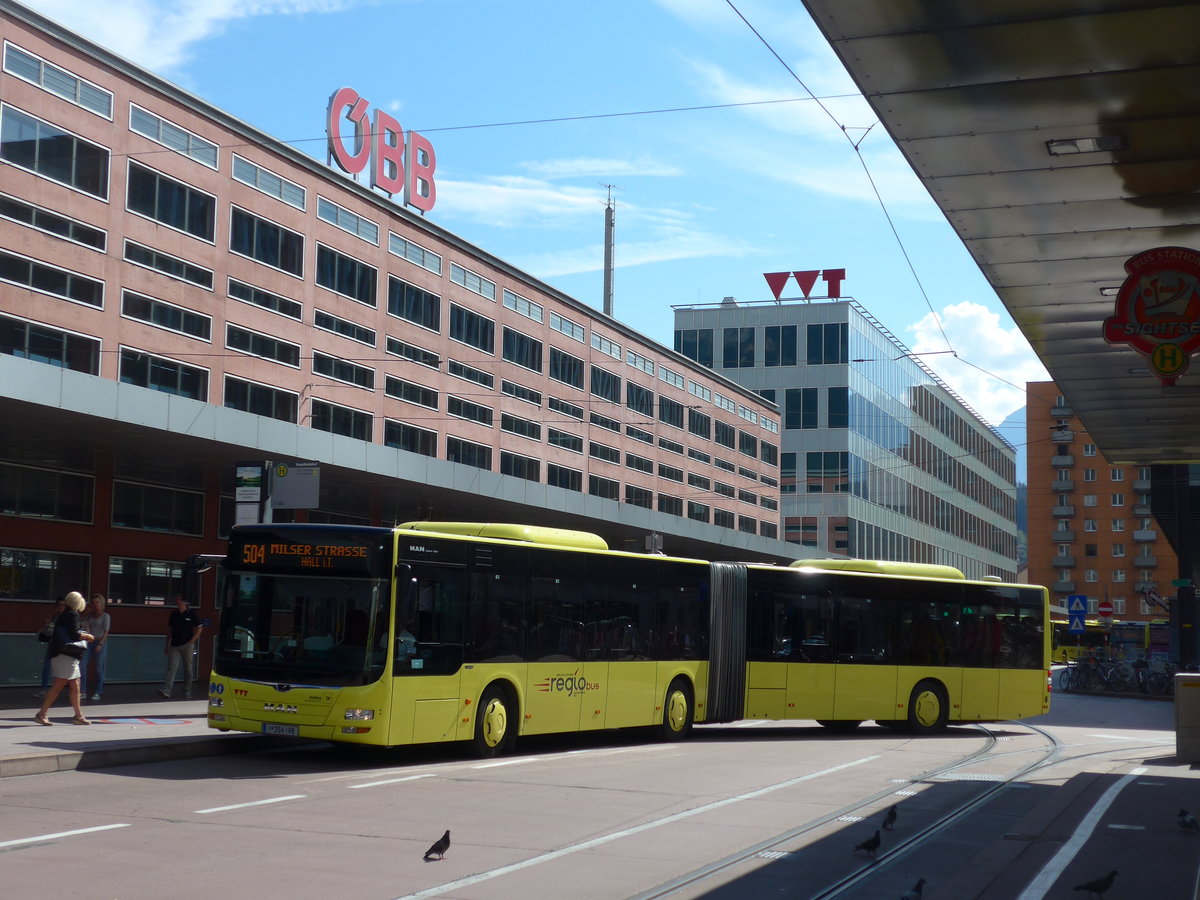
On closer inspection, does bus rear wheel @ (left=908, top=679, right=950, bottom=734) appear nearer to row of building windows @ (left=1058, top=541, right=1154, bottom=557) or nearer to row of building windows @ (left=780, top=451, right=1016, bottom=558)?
row of building windows @ (left=780, top=451, right=1016, bottom=558)

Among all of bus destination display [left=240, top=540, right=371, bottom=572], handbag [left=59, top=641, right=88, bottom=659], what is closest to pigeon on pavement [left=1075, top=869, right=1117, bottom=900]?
bus destination display [left=240, top=540, right=371, bottom=572]

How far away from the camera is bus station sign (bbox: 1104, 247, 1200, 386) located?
14.4 metres

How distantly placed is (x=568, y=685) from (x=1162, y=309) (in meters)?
9.14

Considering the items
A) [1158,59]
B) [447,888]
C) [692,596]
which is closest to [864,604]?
[692,596]

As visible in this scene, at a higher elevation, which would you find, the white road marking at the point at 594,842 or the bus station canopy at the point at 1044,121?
A: the bus station canopy at the point at 1044,121

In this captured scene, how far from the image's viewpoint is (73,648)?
1783 cm

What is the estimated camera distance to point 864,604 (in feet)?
79.4

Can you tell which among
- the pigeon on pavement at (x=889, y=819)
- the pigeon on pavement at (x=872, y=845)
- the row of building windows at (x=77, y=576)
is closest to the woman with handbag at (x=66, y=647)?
the row of building windows at (x=77, y=576)

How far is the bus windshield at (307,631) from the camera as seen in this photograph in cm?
1622

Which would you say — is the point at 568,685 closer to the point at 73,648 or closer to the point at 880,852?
the point at 73,648

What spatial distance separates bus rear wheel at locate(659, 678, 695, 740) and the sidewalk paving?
6396 mm

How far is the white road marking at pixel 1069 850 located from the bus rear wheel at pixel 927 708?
8506 millimetres

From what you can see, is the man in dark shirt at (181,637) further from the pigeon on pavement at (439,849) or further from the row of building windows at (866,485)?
the row of building windows at (866,485)

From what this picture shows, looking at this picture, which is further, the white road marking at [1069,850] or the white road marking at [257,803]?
the white road marking at [257,803]
